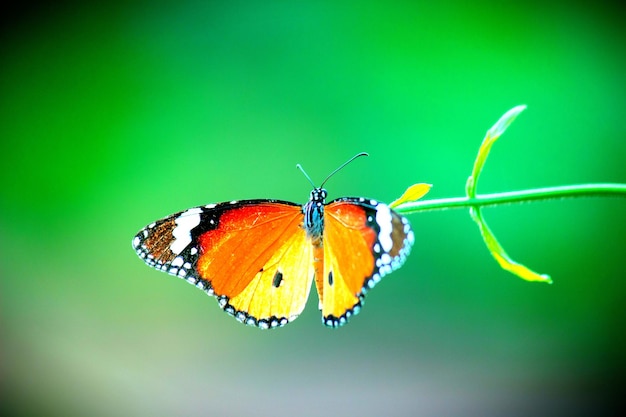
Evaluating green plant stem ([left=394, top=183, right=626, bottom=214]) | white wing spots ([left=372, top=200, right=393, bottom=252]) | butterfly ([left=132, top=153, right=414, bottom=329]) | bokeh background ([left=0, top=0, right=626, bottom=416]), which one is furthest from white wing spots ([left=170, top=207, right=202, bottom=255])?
bokeh background ([left=0, top=0, right=626, bottom=416])

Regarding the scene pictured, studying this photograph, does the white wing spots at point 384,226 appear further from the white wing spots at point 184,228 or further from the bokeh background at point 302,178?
the bokeh background at point 302,178

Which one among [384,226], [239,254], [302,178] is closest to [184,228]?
[239,254]

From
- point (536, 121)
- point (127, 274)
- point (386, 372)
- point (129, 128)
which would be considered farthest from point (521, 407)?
point (129, 128)

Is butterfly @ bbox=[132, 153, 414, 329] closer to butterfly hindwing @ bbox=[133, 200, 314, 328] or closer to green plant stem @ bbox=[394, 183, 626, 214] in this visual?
butterfly hindwing @ bbox=[133, 200, 314, 328]

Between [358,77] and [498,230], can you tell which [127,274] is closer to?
[358,77]

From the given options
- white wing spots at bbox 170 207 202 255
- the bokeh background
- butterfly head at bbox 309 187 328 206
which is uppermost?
the bokeh background

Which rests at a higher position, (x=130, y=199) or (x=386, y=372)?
(x=130, y=199)

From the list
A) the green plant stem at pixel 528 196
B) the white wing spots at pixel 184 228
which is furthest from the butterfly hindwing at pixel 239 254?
the green plant stem at pixel 528 196

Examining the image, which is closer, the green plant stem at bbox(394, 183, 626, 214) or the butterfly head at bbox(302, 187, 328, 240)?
the green plant stem at bbox(394, 183, 626, 214)
